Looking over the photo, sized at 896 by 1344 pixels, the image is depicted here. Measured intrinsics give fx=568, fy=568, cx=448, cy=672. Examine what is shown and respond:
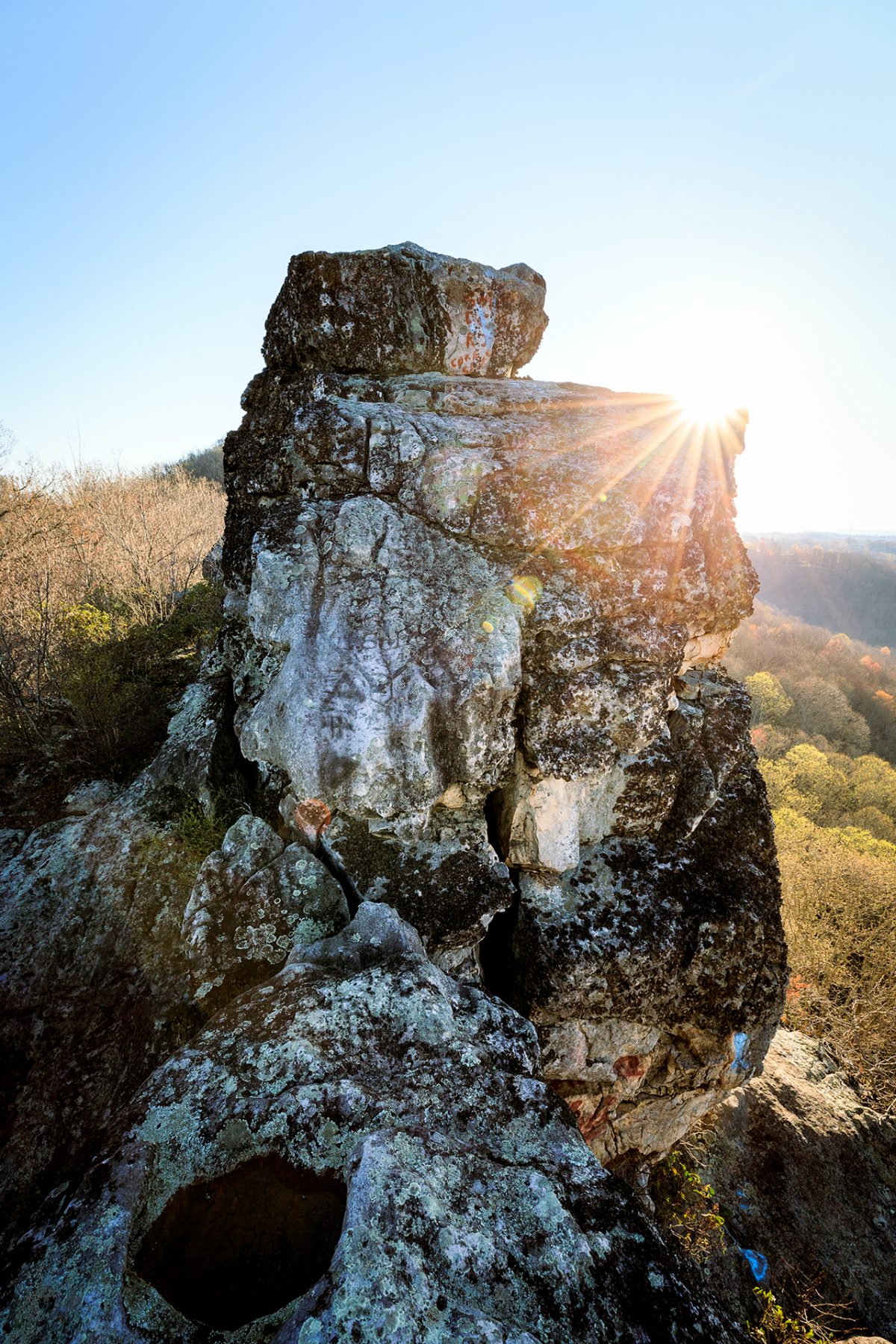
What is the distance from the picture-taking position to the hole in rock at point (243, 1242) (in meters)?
2.11

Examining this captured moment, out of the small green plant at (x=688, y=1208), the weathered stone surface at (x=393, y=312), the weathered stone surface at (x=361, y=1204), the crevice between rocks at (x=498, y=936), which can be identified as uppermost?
the weathered stone surface at (x=393, y=312)

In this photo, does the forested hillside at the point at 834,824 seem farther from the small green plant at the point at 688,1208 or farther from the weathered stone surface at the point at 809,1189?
the small green plant at the point at 688,1208

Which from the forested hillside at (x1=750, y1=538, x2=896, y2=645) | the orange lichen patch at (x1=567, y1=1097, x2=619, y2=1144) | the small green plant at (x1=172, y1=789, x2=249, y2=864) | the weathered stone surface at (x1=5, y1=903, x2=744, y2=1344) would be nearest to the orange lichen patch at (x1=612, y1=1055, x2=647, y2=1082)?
the orange lichen patch at (x1=567, y1=1097, x2=619, y2=1144)

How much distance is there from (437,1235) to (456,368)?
5966mm

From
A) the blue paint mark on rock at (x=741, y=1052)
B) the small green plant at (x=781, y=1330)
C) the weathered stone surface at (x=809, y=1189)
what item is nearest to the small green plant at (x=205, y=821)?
the blue paint mark on rock at (x=741, y=1052)

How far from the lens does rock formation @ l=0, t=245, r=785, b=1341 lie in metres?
2.71

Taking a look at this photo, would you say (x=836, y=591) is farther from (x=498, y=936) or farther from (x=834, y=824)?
(x=498, y=936)

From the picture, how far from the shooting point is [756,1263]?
7.41 m

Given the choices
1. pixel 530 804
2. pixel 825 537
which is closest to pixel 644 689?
pixel 530 804

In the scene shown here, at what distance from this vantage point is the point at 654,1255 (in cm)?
215

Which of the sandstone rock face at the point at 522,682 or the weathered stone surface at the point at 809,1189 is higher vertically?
the sandstone rock face at the point at 522,682

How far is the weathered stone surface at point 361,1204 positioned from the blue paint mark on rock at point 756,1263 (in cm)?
787

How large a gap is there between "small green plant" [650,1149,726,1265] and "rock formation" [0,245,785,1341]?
235cm

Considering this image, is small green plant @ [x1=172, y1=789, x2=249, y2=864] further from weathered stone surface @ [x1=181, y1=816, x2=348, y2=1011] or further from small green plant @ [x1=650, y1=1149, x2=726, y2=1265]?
A: small green plant @ [x1=650, y1=1149, x2=726, y2=1265]
